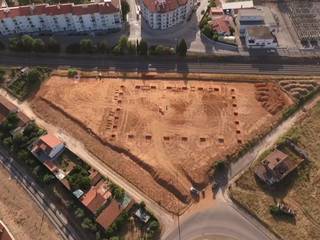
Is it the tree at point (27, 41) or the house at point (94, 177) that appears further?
the tree at point (27, 41)

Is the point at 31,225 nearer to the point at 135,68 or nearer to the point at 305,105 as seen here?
the point at 135,68

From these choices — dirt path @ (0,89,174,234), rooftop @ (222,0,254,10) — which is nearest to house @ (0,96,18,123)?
dirt path @ (0,89,174,234)

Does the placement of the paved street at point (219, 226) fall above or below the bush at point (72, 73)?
below

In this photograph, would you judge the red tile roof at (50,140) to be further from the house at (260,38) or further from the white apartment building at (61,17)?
the house at (260,38)

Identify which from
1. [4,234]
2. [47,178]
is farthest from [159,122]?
[4,234]

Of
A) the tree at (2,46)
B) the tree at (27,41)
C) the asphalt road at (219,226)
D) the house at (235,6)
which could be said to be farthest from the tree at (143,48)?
the asphalt road at (219,226)

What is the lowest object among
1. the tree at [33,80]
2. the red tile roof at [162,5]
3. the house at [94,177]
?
the house at [94,177]

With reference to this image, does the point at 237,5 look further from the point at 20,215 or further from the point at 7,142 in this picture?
the point at 20,215
